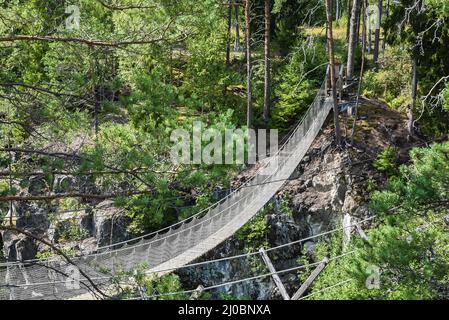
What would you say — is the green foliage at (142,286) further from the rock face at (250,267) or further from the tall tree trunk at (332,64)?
the tall tree trunk at (332,64)

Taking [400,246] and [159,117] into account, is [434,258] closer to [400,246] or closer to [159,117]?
[400,246]

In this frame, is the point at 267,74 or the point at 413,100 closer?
the point at 413,100

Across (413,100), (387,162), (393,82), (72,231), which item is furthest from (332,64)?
(72,231)

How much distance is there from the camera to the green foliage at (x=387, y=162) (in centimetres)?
910

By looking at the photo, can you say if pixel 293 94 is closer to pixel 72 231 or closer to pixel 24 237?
pixel 72 231

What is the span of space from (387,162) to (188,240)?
340cm

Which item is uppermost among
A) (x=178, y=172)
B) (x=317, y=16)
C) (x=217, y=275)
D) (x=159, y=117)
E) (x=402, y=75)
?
(x=317, y=16)

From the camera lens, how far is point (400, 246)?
4.37 m

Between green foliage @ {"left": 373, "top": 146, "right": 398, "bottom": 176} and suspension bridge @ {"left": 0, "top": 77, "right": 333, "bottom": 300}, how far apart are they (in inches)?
44.1

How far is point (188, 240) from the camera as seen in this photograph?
317 inches

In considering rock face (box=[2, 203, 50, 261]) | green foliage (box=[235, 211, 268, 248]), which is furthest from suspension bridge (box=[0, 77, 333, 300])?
rock face (box=[2, 203, 50, 261])

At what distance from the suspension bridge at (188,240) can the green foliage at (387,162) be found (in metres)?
1.12

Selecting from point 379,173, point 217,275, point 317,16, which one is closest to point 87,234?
point 217,275

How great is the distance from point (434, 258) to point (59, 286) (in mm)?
4230
